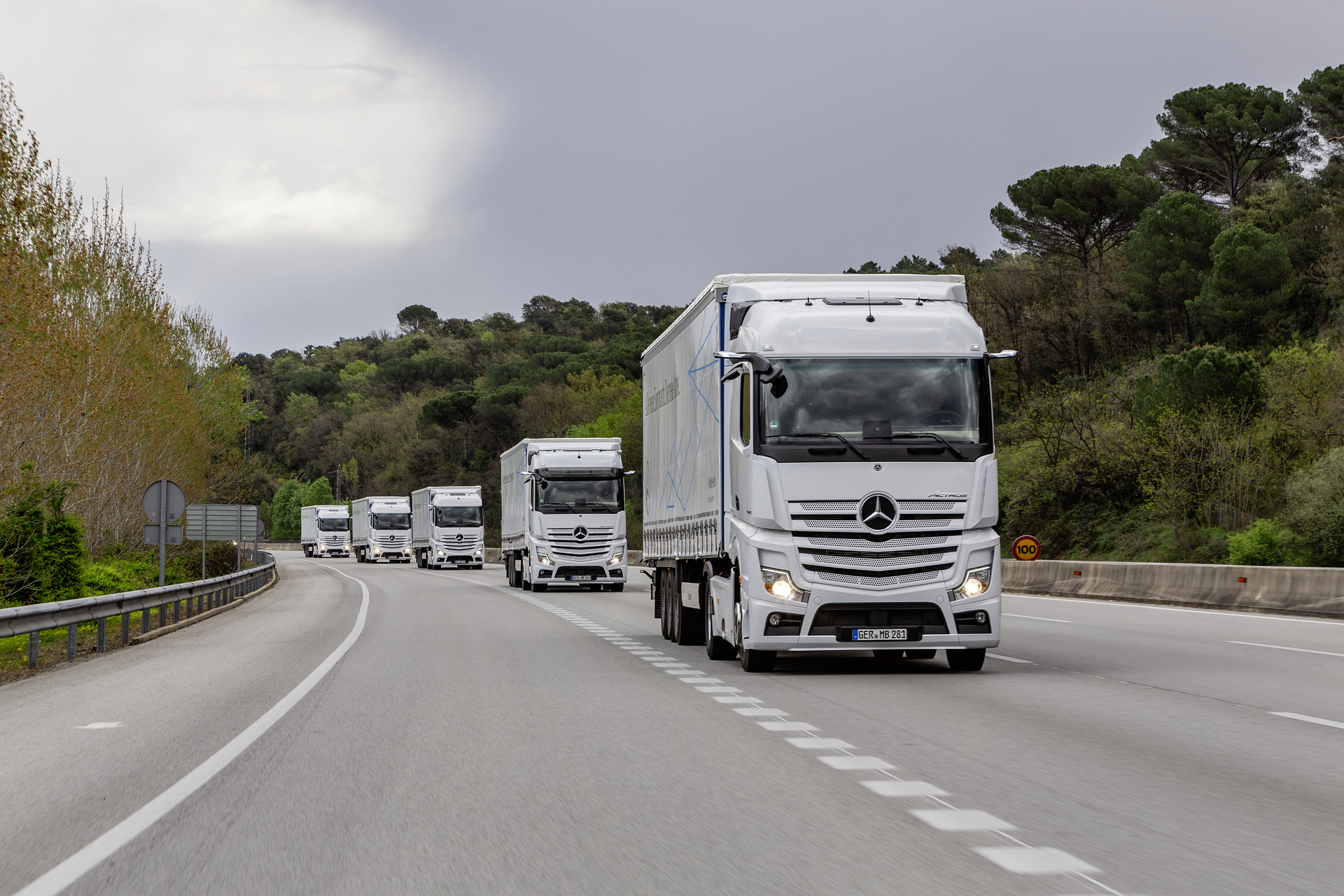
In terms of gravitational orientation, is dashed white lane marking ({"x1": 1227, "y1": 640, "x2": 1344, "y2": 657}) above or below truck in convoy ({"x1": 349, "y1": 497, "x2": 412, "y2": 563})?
below

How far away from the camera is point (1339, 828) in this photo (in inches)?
255

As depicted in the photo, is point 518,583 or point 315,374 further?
point 315,374

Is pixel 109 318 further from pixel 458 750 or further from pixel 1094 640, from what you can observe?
pixel 458 750

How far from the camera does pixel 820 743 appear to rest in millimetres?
9367

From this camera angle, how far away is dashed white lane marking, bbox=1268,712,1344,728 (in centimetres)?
1014

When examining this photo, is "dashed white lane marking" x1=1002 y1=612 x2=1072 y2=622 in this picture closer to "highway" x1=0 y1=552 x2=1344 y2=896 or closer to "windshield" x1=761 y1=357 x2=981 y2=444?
"highway" x1=0 y1=552 x2=1344 y2=896

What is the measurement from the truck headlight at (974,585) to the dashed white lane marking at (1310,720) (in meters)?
3.33

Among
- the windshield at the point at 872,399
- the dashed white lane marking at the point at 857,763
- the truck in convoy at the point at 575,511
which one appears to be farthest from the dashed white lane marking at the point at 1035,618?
the dashed white lane marking at the point at 857,763

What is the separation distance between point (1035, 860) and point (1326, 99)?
58.8 m

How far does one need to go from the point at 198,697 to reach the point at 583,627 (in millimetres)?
10350

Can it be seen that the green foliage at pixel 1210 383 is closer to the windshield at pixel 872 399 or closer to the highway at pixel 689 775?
the highway at pixel 689 775

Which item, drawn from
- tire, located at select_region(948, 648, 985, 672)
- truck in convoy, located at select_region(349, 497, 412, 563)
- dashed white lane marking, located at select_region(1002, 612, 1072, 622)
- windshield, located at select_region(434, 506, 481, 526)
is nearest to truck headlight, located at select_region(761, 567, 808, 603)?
tire, located at select_region(948, 648, 985, 672)

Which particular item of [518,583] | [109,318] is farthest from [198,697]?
[518,583]

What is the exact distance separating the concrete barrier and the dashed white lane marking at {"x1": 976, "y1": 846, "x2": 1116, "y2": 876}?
58.7 ft
